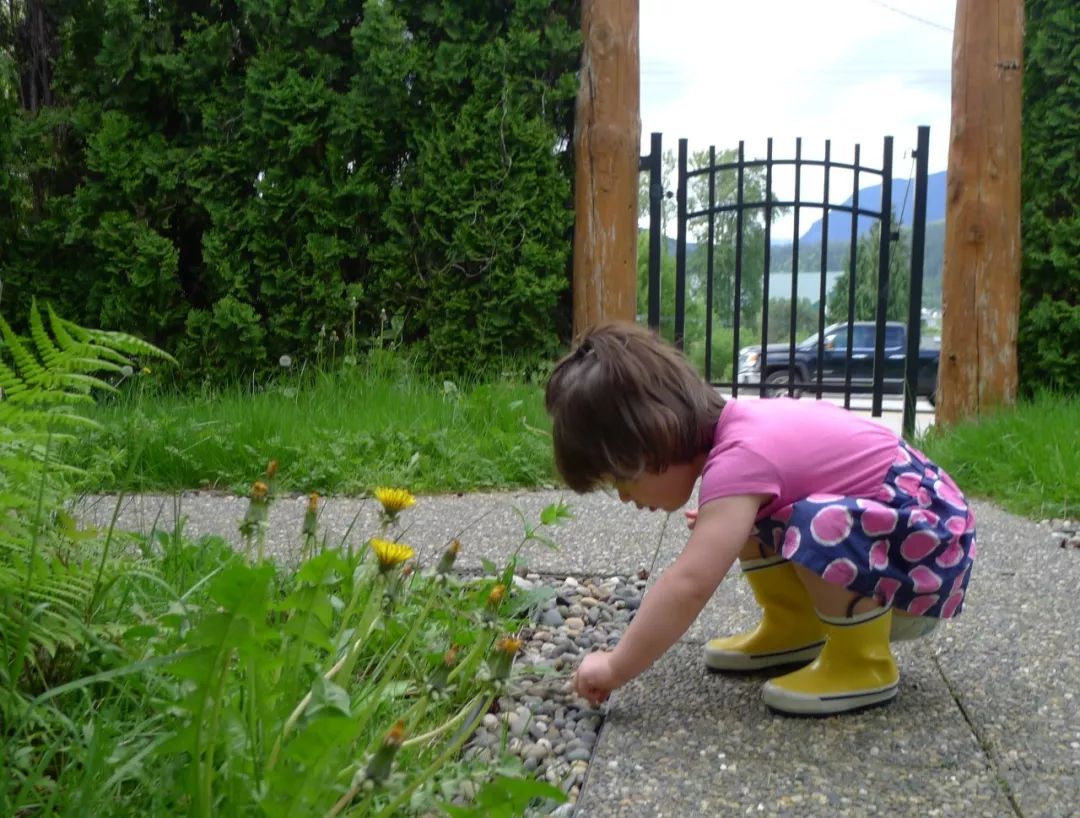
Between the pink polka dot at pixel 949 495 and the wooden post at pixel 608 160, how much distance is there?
3531 mm

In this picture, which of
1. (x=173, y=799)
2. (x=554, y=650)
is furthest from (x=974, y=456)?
→ (x=173, y=799)

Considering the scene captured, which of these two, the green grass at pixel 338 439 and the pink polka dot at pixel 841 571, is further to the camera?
the green grass at pixel 338 439

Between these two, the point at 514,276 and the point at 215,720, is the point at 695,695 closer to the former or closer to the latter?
the point at 215,720

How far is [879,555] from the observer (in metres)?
1.71

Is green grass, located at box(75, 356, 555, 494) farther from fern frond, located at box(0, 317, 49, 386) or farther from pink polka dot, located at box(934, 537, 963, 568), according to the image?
pink polka dot, located at box(934, 537, 963, 568)

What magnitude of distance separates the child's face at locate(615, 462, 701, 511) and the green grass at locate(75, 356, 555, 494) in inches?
62.3

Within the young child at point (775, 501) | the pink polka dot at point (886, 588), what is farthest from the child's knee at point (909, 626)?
the pink polka dot at point (886, 588)

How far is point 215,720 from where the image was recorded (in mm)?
1051

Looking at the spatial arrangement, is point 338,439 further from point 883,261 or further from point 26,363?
point 883,261

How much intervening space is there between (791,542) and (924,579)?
10.0 inches

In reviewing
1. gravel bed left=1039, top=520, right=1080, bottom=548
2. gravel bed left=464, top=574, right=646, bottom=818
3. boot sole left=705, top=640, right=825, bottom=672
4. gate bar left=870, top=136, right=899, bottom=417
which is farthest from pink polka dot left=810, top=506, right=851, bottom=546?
gate bar left=870, top=136, right=899, bottom=417

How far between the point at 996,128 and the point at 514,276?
2516mm

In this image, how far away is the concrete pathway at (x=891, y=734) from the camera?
1.41m

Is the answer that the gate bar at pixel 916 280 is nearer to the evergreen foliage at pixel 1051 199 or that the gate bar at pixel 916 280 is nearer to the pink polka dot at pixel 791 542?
the evergreen foliage at pixel 1051 199
